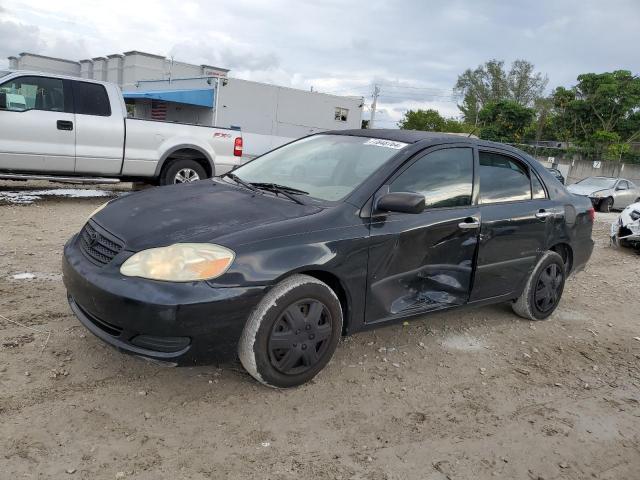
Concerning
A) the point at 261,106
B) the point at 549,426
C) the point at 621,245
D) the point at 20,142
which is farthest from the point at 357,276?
the point at 261,106

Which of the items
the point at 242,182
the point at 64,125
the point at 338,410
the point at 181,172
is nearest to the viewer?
the point at 338,410

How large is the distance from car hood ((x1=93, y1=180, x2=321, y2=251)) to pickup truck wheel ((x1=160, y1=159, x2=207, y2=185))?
17.5 feet

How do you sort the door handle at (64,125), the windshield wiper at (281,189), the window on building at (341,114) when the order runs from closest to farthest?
the windshield wiper at (281,189) < the door handle at (64,125) < the window on building at (341,114)

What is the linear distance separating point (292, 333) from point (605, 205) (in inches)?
711

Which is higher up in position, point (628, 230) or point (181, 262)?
point (181, 262)

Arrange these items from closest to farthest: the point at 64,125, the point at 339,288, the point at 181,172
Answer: the point at 339,288
the point at 64,125
the point at 181,172

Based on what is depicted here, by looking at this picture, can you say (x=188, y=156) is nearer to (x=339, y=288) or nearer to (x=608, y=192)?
(x=339, y=288)

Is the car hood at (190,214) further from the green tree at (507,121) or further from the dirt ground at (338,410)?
the green tree at (507,121)

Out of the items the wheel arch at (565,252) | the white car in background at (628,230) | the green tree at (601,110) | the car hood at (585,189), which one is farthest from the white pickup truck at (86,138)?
the green tree at (601,110)

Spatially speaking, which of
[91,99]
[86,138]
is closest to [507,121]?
[91,99]

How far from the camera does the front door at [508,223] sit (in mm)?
4164

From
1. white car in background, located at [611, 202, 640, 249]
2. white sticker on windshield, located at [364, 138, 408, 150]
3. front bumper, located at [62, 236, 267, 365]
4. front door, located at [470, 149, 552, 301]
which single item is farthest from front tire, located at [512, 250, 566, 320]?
white car in background, located at [611, 202, 640, 249]

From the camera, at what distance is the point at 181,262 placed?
284 cm

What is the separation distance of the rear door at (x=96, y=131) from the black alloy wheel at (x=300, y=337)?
6464mm
